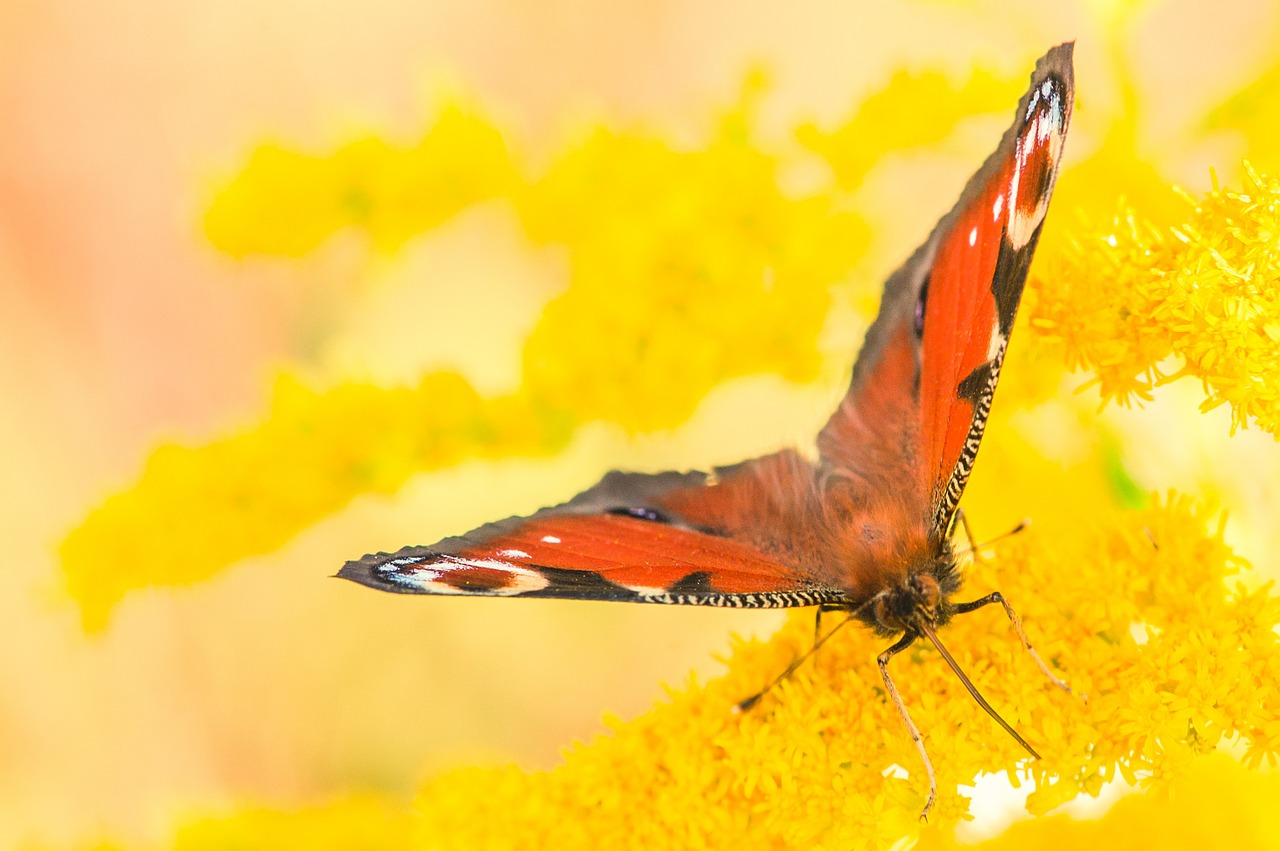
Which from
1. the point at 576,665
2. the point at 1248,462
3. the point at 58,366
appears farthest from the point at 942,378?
the point at 58,366

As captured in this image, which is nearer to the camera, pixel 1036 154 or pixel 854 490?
pixel 1036 154

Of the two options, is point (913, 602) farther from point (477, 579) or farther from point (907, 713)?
point (477, 579)

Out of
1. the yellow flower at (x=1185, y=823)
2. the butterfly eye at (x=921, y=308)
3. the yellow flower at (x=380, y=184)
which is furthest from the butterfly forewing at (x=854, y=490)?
the yellow flower at (x=380, y=184)

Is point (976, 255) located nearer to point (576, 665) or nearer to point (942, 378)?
point (942, 378)

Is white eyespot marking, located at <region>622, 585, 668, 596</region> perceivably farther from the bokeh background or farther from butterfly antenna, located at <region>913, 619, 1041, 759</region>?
the bokeh background

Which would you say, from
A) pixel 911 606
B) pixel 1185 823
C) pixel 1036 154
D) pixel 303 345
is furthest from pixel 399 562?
pixel 303 345
